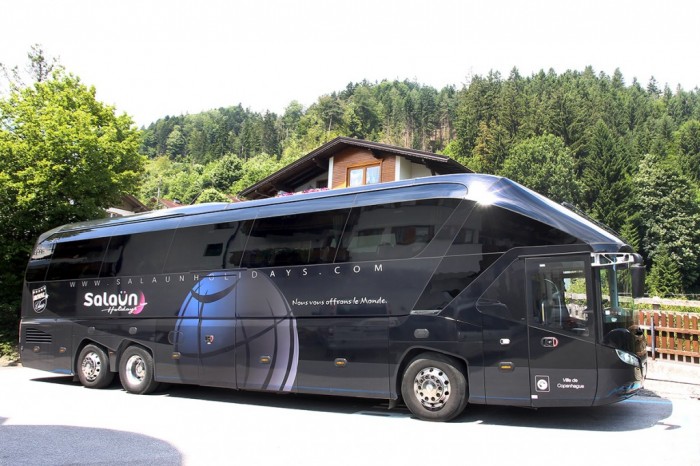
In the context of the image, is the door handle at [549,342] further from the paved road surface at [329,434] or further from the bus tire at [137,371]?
the bus tire at [137,371]

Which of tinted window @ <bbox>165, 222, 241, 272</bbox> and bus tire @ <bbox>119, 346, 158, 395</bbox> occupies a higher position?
tinted window @ <bbox>165, 222, 241, 272</bbox>

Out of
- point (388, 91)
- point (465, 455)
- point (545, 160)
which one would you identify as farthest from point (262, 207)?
point (388, 91)

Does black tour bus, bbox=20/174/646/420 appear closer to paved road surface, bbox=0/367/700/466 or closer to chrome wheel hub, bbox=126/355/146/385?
chrome wheel hub, bbox=126/355/146/385

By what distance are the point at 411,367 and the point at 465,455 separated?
220 cm

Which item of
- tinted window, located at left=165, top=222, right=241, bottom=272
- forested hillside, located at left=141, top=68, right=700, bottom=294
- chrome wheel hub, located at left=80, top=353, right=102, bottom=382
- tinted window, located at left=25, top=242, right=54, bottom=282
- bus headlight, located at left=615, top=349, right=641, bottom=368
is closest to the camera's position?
bus headlight, located at left=615, top=349, right=641, bottom=368

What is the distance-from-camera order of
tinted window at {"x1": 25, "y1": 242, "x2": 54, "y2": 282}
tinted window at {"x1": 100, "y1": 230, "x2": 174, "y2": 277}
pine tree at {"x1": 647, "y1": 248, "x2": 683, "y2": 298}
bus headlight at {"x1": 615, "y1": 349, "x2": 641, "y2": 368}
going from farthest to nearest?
pine tree at {"x1": 647, "y1": 248, "x2": 683, "y2": 298}, tinted window at {"x1": 25, "y1": 242, "x2": 54, "y2": 282}, tinted window at {"x1": 100, "y1": 230, "x2": 174, "y2": 277}, bus headlight at {"x1": 615, "y1": 349, "x2": 641, "y2": 368}

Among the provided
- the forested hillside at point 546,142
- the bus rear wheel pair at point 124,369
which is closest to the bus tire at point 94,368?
the bus rear wheel pair at point 124,369

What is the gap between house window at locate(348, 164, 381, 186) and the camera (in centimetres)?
2525

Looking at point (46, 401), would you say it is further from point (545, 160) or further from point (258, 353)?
point (545, 160)

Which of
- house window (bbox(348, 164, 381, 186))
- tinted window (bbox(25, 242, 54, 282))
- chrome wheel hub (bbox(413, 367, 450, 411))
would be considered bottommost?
chrome wheel hub (bbox(413, 367, 450, 411))

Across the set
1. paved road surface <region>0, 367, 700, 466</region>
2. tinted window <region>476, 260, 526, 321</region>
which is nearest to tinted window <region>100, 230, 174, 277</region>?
paved road surface <region>0, 367, 700, 466</region>

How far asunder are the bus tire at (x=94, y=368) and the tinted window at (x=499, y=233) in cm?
873

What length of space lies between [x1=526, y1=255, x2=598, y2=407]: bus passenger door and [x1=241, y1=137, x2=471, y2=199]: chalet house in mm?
15551

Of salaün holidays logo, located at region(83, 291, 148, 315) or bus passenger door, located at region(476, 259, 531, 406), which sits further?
salaün holidays logo, located at region(83, 291, 148, 315)
